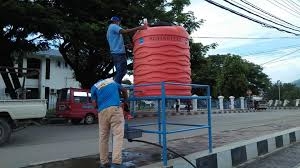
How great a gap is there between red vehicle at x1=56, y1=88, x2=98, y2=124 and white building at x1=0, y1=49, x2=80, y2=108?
56.8 feet

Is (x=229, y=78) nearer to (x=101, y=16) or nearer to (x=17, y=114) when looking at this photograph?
(x=101, y=16)

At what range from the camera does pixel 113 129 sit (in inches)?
258

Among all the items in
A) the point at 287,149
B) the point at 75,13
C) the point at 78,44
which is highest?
the point at 75,13

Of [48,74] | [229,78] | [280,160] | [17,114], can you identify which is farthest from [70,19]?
[229,78]

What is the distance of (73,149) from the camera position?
434 inches

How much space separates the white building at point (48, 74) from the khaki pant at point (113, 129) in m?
33.8

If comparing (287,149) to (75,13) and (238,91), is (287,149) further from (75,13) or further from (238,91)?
(238,91)

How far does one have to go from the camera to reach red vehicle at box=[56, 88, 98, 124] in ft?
73.3

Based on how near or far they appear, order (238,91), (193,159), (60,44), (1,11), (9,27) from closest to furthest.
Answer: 1. (193,159)
2. (1,11)
3. (9,27)
4. (60,44)
5. (238,91)

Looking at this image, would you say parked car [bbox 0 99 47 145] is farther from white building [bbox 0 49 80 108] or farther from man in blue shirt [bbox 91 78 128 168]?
white building [bbox 0 49 80 108]

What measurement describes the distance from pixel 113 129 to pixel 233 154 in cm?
292

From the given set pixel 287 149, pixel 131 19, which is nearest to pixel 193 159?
pixel 287 149

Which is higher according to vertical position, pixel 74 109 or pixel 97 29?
pixel 97 29

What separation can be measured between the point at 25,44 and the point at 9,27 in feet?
4.86
